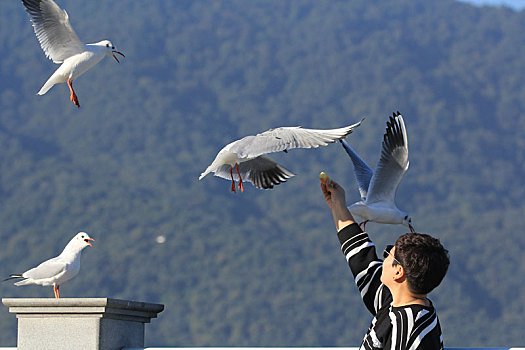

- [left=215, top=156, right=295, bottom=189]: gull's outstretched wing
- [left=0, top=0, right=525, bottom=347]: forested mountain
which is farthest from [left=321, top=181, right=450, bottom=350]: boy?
[left=0, top=0, right=525, bottom=347]: forested mountain

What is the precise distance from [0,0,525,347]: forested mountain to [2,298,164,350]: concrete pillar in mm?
28586

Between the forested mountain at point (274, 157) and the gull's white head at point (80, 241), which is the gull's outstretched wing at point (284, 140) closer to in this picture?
the gull's white head at point (80, 241)

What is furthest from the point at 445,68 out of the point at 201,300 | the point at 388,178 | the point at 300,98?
the point at 388,178

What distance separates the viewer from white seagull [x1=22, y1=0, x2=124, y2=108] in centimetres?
528

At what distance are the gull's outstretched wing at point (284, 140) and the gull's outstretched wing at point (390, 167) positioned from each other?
188 cm

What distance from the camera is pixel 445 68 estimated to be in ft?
145

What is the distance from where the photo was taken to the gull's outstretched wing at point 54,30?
17.5 ft

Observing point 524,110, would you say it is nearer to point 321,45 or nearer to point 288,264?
point 321,45

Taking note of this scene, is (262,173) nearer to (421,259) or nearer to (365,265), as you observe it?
(365,265)

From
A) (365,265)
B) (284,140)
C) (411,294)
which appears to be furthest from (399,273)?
(284,140)

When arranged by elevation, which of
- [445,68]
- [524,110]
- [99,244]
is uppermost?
[445,68]

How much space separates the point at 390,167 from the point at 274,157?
3086 cm

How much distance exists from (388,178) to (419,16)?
43.4 metres

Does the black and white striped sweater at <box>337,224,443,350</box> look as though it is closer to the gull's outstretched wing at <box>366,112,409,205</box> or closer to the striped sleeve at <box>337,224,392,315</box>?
the striped sleeve at <box>337,224,392,315</box>
